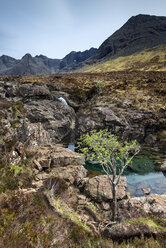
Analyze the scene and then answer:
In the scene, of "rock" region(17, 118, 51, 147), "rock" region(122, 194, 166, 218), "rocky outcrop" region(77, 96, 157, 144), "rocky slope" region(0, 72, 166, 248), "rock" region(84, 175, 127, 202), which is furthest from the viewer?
"rocky outcrop" region(77, 96, 157, 144)

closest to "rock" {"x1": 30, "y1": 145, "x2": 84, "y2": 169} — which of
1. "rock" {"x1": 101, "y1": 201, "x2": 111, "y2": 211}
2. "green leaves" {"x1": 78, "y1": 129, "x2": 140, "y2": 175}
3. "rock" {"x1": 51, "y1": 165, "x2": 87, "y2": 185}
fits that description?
"rock" {"x1": 51, "y1": 165, "x2": 87, "y2": 185}

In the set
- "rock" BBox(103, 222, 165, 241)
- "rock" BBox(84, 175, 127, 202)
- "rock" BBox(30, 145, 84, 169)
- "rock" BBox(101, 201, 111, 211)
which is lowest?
"rock" BBox(101, 201, 111, 211)

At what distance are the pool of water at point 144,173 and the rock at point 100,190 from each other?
569 centimetres

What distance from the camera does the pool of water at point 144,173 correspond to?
21370 millimetres

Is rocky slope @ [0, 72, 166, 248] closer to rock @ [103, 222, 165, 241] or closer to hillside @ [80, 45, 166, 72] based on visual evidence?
rock @ [103, 222, 165, 241]

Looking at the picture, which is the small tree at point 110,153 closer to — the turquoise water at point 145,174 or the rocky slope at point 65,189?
the rocky slope at point 65,189

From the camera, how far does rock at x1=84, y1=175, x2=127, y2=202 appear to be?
47.3ft

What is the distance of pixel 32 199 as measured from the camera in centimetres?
813

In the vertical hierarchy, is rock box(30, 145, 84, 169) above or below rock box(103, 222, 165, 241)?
below

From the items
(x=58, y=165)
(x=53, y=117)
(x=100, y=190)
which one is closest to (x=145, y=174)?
(x=100, y=190)

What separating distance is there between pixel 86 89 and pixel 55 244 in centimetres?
6426

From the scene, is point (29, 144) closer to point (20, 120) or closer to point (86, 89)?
point (20, 120)

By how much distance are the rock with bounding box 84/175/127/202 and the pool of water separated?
5.69 metres

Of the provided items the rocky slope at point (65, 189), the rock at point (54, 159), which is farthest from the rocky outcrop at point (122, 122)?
the rock at point (54, 159)
